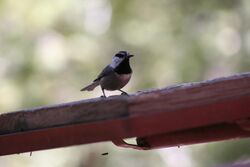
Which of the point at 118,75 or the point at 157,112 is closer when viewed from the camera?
the point at 157,112

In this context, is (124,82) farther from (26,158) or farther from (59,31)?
(59,31)

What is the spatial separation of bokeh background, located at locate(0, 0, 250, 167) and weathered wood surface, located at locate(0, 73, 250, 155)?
228 inches

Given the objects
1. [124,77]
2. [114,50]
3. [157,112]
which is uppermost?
[157,112]

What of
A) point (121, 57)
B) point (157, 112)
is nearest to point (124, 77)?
point (121, 57)

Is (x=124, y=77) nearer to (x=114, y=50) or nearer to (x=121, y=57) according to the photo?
(x=121, y=57)

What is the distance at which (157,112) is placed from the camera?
202 cm

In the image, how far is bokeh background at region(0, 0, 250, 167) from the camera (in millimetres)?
8250

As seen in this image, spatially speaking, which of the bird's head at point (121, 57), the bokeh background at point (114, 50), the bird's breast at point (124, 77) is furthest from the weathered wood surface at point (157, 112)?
the bokeh background at point (114, 50)

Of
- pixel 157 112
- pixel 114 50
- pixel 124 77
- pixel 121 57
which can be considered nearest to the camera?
pixel 157 112

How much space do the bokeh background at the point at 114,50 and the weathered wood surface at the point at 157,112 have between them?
19.0 feet

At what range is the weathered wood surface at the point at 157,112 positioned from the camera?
2.03 meters

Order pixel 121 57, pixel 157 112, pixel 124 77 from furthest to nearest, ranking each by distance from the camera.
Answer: pixel 121 57 < pixel 124 77 < pixel 157 112

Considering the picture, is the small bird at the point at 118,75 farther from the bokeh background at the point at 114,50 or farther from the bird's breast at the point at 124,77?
the bokeh background at the point at 114,50

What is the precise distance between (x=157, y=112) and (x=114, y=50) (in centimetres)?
729
